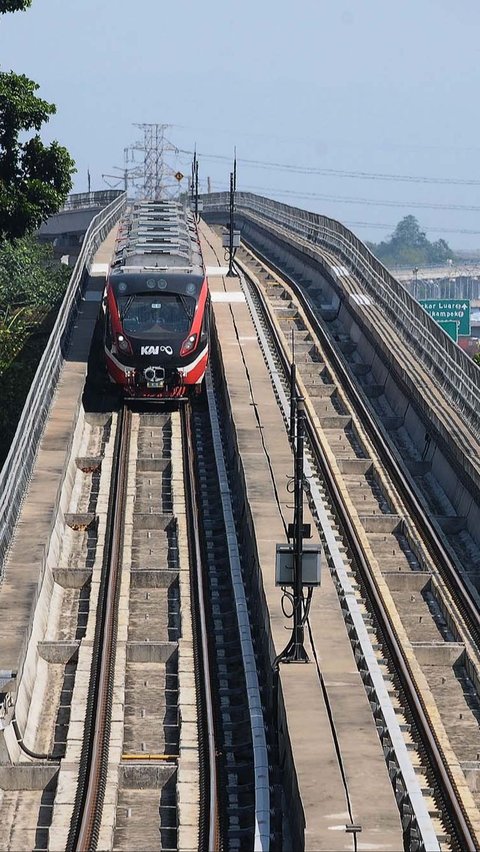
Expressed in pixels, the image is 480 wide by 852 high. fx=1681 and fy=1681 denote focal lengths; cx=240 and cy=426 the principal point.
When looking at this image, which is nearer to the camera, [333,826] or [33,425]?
[333,826]

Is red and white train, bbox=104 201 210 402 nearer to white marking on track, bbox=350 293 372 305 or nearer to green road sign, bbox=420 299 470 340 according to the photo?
white marking on track, bbox=350 293 372 305

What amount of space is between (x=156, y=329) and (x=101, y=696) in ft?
54.4

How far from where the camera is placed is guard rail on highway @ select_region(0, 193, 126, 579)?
2667cm

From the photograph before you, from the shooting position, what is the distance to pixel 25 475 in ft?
99.4

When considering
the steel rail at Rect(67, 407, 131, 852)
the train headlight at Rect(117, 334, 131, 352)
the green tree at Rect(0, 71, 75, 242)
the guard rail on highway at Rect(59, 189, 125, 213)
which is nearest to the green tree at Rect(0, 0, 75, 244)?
the green tree at Rect(0, 71, 75, 242)

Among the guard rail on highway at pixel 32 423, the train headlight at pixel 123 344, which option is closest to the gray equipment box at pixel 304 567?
the guard rail on highway at pixel 32 423

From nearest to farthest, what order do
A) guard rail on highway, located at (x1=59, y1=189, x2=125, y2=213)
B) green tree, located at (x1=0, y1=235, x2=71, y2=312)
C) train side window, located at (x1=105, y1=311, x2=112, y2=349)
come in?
train side window, located at (x1=105, y1=311, x2=112, y2=349) → green tree, located at (x1=0, y1=235, x2=71, y2=312) → guard rail on highway, located at (x1=59, y1=189, x2=125, y2=213)

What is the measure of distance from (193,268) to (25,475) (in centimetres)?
1150

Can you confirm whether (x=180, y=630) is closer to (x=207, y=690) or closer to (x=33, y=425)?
(x=207, y=690)

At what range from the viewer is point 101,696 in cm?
2289

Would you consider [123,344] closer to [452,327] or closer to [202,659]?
[202,659]

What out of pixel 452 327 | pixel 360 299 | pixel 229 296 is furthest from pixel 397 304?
pixel 452 327

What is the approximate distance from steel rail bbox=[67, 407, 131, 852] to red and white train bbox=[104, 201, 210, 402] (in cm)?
470

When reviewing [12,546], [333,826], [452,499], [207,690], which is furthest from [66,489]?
[333,826]
